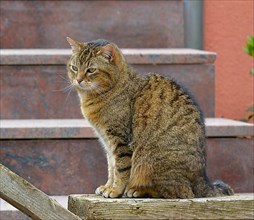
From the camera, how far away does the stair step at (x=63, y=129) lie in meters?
4.88

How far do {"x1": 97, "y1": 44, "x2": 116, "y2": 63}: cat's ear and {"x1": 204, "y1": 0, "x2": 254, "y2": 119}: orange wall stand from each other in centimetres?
208

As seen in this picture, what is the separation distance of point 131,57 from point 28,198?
2.33m

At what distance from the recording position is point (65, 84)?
5.36 metres

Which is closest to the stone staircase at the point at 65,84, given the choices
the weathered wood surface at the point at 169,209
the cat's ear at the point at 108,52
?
the cat's ear at the point at 108,52

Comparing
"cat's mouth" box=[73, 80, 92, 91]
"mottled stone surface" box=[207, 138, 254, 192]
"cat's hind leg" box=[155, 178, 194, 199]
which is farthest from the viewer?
"mottled stone surface" box=[207, 138, 254, 192]

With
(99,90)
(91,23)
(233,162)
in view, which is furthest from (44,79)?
(99,90)

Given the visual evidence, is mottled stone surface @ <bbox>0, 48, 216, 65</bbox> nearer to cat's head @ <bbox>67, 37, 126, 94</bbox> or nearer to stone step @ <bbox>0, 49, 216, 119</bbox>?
stone step @ <bbox>0, 49, 216, 119</bbox>

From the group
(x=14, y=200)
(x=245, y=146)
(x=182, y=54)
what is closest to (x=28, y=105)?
(x=182, y=54)

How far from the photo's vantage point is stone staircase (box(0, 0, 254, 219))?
194 inches

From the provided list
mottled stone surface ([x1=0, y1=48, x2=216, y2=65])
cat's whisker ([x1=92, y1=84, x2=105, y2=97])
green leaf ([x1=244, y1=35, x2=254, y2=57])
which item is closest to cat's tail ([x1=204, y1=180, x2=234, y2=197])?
cat's whisker ([x1=92, y1=84, x2=105, y2=97])

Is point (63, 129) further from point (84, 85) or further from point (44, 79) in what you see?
point (84, 85)

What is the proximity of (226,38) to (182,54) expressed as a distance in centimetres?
85

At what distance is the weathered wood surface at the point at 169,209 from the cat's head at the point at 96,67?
0.81 m

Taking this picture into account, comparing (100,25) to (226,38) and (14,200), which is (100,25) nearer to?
(226,38)
